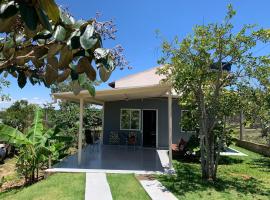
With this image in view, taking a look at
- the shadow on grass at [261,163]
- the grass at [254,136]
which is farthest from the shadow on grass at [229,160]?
the grass at [254,136]

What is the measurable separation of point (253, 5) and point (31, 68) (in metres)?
12.9

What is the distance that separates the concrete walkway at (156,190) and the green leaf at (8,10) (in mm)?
8078

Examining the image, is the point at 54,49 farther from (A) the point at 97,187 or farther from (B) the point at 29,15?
(A) the point at 97,187

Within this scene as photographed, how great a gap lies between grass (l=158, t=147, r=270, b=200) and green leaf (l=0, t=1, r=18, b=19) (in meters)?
8.24

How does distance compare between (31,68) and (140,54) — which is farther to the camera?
(140,54)

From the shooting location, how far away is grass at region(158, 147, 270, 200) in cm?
895

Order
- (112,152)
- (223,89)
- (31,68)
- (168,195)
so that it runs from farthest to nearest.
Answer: (112,152) < (223,89) < (168,195) < (31,68)

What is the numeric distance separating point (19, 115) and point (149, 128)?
8.62m

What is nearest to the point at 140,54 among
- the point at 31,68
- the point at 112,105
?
the point at 112,105

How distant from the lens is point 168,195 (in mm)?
8828

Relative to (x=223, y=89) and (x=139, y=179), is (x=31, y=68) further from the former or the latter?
(x=223, y=89)

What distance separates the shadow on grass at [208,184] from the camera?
9461 mm

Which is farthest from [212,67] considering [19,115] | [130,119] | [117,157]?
[19,115]

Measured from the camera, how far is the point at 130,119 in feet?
68.5
